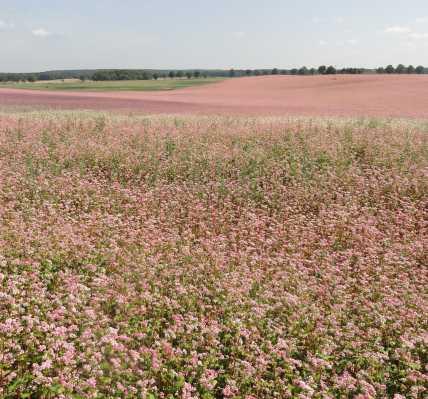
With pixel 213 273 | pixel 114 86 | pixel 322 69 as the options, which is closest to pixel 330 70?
pixel 322 69

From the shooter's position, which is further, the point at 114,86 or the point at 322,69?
the point at 322,69

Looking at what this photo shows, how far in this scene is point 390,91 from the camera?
53062 mm

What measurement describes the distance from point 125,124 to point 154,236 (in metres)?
12.0

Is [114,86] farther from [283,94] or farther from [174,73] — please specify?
[174,73]

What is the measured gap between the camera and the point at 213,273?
632cm

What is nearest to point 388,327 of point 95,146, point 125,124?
point 95,146

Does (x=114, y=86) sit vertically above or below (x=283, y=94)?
above

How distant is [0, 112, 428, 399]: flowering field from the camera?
4.07 m

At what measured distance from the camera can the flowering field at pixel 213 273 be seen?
407 centimetres

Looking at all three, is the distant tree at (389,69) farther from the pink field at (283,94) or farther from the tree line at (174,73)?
the pink field at (283,94)

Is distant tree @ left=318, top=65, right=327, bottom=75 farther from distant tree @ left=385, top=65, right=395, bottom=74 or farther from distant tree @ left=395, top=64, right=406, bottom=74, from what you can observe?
distant tree @ left=395, top=64, right=406, bottom=74

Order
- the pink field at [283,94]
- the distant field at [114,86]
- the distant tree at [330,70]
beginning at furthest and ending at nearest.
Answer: the distant tree at [330,70]
the distant field at [114,86]
the pink field at [283,94]

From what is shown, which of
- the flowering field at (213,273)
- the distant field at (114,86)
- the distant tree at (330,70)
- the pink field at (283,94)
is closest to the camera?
the flowering field at (213,273)

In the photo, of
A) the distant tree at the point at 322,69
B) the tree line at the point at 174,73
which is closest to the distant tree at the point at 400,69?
the tree line at the point at 174,73
